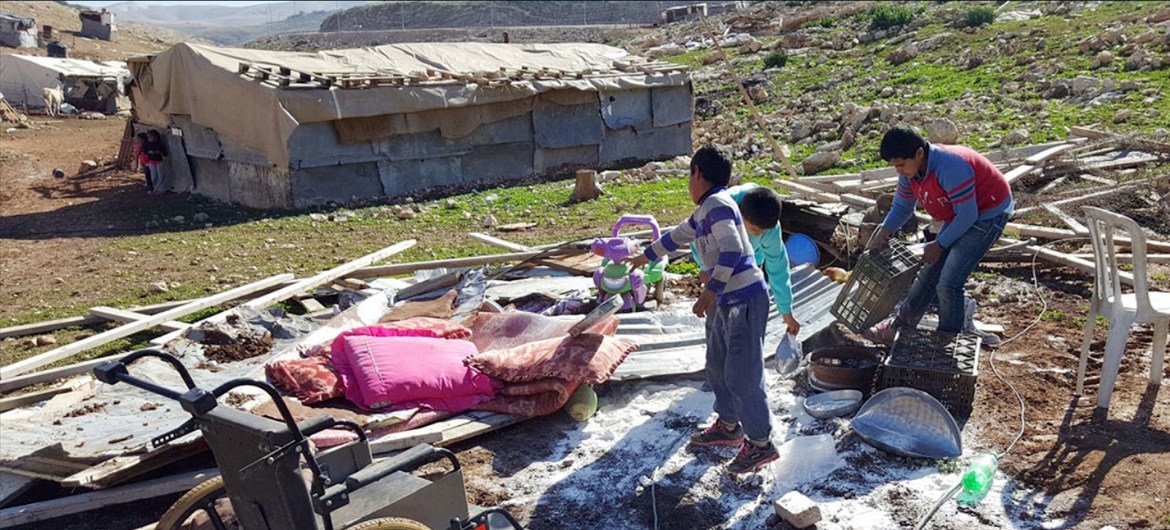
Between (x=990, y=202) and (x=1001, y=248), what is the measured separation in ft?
8.81

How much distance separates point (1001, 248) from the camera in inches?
328

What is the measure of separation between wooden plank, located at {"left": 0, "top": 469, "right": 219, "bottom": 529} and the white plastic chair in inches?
201

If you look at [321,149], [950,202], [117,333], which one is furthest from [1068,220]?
[321,149]

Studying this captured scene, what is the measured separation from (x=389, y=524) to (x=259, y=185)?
42.3ft

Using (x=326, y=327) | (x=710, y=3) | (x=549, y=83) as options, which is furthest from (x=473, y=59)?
(x=710, y=3)

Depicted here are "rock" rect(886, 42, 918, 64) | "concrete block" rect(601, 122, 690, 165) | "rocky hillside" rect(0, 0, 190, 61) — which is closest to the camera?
"concrete block" rect(601, 122, 690, 165)

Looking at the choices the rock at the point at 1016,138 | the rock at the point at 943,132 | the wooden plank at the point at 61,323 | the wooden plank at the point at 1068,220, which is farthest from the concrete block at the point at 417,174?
the wooden plank at the point at 1068,220

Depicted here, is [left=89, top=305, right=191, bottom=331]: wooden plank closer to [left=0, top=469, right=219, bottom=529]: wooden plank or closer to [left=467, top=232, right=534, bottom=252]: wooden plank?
[left=0, top=469, right=219, bottom=529]: wooden plank

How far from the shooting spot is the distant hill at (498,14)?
73000 mm

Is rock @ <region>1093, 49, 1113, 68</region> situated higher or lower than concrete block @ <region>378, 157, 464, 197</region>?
higher

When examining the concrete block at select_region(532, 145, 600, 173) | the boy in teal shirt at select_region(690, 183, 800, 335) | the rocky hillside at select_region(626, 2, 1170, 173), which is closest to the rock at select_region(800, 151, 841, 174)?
the rocky hillside at select_region(626, 2, 1170, 173)

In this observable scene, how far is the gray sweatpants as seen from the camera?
5.00m

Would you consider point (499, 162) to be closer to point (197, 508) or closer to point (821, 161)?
point (821, 161)

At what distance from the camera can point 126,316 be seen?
8.22 meters
